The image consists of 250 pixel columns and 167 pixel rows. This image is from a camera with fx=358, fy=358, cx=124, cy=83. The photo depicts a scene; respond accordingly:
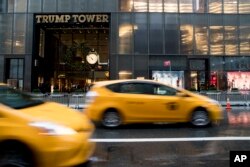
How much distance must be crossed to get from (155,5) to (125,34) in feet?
15.0

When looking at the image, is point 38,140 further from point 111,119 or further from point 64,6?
point 64,6

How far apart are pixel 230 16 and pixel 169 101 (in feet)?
98.1

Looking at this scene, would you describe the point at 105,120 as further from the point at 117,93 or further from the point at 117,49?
the point at 117,49

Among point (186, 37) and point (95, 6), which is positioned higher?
point (95, 6)

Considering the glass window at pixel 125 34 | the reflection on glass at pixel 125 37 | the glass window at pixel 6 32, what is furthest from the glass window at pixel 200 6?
the glass window at pixel 6 32

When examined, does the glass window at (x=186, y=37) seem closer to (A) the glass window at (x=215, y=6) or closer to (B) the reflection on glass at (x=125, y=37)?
(A) the glass window at (x=215, y=6)

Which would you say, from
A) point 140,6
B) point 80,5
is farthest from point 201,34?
point 80,5

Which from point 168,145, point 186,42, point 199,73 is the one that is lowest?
point 168,145

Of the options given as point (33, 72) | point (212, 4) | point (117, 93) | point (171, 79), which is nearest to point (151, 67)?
point (171, 79)

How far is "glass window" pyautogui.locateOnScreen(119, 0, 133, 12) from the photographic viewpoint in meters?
38.4

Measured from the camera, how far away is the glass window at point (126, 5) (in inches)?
1513

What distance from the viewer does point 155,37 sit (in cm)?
3803

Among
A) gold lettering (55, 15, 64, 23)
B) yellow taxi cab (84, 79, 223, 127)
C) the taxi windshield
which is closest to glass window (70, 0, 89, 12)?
gold lettering (55, 15, 64, 23)

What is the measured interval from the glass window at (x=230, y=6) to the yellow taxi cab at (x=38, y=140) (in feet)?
118
